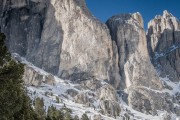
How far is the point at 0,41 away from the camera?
26.4 m

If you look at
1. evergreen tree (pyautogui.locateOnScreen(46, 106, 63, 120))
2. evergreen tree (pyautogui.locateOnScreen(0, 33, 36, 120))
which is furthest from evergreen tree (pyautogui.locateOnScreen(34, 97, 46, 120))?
evergreen tree (pyautogui.locateOnScreen(0, 33, 36, 120))

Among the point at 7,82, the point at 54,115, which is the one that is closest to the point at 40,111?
the point at 54,115

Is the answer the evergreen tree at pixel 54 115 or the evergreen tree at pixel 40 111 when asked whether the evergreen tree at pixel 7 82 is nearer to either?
the evergreen tree at pixel 40 111

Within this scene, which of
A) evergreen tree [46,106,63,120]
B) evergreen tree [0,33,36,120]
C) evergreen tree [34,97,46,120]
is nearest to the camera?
evergreen tree [0,33,36,120]

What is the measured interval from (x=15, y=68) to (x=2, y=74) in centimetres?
101

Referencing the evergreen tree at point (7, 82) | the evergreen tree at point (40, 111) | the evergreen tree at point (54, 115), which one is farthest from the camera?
the evergreen tree at point (54, 115)

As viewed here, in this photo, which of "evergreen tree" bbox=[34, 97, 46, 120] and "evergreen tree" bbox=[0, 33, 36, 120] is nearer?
"evergreen tree" bbox=[0, 33, 36, 120]

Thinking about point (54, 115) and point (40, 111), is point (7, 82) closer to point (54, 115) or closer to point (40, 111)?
point (54, 115)

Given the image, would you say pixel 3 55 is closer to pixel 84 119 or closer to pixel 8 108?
pixel 8 108

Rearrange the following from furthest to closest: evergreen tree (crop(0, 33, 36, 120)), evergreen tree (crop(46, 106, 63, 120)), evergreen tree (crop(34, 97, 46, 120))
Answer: evergreen tree (crop(46, 106, 63, 120))
evergreen tree (crop(34, 97, 46, 120))
evergreen tree (crop(0, 33, 36, 120))

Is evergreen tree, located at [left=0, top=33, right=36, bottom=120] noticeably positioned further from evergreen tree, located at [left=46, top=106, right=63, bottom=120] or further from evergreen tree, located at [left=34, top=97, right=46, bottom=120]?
evergreen tree, located at [left=46, top=106, right=63, bottom=120]

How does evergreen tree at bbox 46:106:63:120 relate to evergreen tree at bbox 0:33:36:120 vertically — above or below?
below

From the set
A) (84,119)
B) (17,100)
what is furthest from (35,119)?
(84,119)

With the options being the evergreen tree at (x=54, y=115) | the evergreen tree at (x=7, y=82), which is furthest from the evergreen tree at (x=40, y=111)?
the evergreen tree at (x=7, y=82)
